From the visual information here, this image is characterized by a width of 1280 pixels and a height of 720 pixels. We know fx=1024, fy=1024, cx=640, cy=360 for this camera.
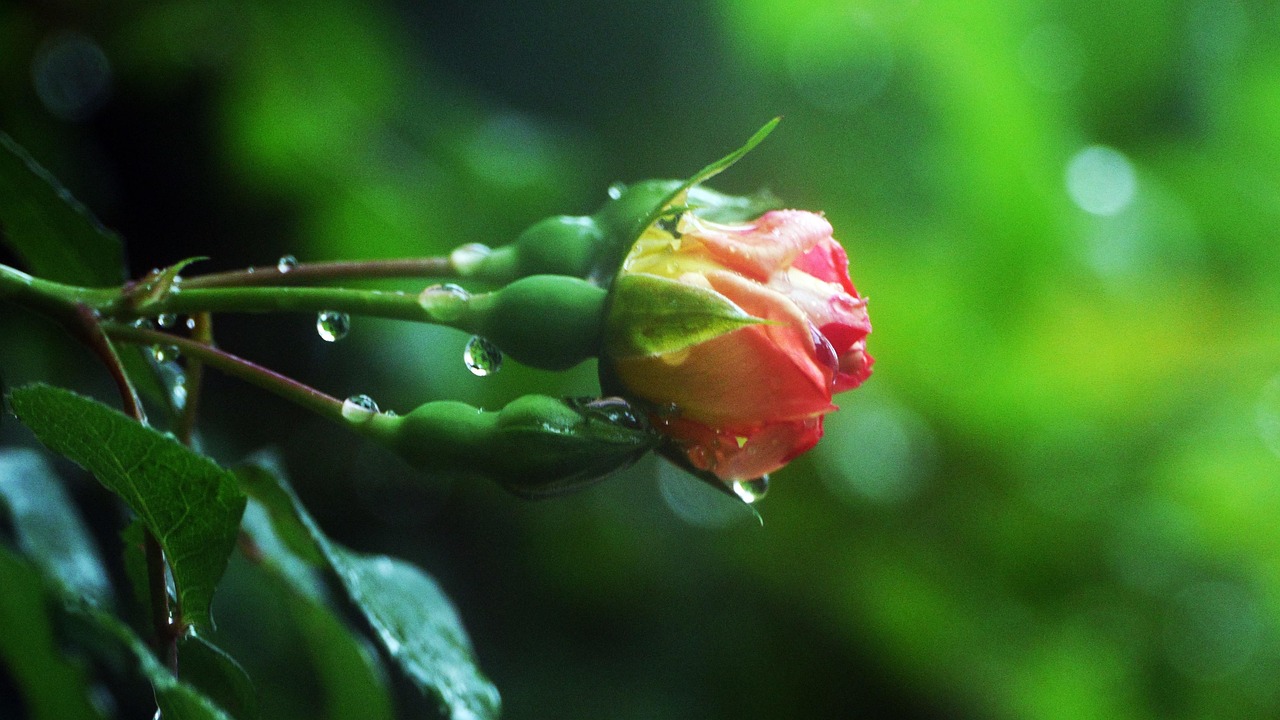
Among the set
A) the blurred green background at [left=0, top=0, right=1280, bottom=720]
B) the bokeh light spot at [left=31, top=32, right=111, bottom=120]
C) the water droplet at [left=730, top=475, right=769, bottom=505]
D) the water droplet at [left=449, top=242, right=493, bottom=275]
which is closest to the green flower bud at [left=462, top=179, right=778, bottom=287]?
the water droplet at [left=449, top=242, right=493, bottom=275]

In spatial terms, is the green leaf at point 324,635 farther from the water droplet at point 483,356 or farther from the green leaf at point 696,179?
the green leaf at point 696,179

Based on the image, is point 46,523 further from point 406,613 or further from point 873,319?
point 873,319

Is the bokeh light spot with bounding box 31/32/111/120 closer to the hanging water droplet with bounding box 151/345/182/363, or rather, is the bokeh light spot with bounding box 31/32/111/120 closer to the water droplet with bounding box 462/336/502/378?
the hanging water droplet with bounding box 151/345/182/363

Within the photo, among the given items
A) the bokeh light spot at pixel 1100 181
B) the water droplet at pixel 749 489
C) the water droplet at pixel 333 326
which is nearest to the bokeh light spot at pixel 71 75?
the water droplet at pixel 333 326

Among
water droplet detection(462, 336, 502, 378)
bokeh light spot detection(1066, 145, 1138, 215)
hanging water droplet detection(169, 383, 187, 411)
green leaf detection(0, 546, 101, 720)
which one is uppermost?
bokeh light spot detection(1066, 145, 1138, 215)

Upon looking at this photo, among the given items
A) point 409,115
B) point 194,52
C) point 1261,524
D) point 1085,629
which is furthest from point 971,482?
point 194,52

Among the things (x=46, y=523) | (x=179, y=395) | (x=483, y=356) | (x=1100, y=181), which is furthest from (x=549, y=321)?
(x=1100, y=181)
